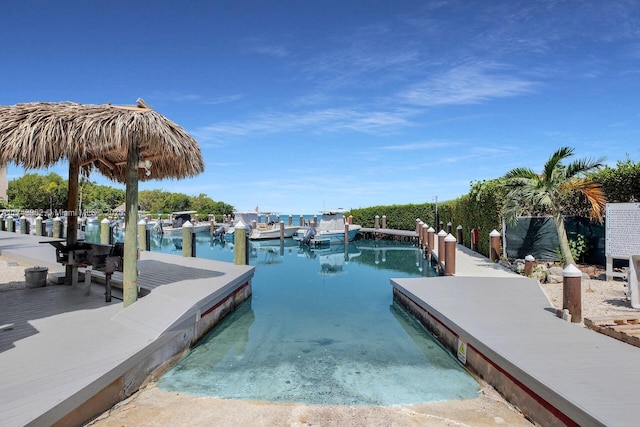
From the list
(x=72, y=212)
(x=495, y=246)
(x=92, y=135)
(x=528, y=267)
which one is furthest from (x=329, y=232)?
(x=92, y=135)

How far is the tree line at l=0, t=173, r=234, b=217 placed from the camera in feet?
193

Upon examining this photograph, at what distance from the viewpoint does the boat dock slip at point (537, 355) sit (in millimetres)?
3494

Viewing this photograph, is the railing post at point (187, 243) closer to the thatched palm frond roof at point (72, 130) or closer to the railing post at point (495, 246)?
the thatched palm frond roof at point (72, 130)

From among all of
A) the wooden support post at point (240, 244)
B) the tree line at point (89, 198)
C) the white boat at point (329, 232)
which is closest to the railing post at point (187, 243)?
the wooden support post at point (240, 244)

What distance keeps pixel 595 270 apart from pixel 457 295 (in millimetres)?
4943

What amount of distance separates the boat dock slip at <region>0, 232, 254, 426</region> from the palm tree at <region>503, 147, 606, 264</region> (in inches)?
321

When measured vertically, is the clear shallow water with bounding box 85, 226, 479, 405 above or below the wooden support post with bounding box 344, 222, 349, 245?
below

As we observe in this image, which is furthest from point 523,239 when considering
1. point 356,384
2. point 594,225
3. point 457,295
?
point 356,384

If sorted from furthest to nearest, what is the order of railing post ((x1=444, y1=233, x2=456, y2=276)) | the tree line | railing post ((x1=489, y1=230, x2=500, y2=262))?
the tree line
railing post ((x1=489, y1=230, x2=500, y2=262))
railing post ((x1=444, y1=233, x2=456, y2=276))

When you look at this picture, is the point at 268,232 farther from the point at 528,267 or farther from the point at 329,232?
the point at 528,267

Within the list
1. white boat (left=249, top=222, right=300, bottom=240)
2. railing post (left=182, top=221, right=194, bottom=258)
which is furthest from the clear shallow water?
white boat (left=249, top=222, right=300, bottom=240)

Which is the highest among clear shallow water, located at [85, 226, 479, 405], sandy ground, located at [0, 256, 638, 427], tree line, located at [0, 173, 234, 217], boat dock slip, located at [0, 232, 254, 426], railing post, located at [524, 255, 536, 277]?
tree line, located at [0, 173, 234, 217]

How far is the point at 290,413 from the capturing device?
423 centimetres

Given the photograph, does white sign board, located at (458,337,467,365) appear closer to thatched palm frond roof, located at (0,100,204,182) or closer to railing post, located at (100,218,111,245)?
thatched palm frond roof, located at (0,100,204,182)
